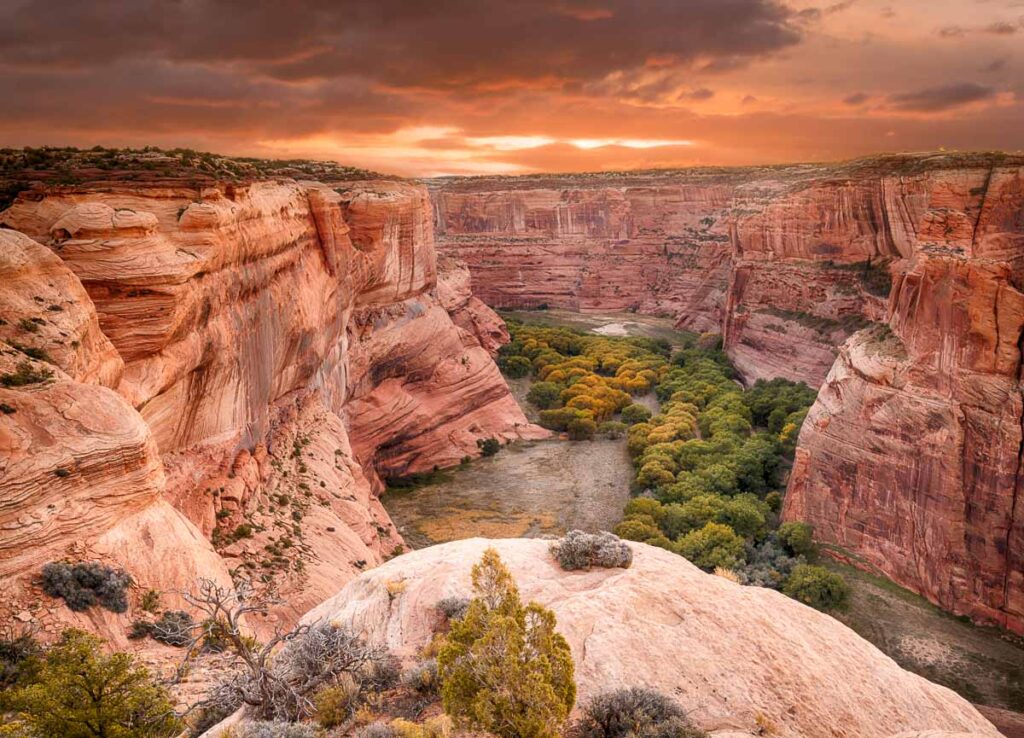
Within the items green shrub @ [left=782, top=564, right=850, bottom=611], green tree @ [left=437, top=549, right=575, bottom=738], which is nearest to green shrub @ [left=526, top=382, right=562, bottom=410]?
green shrub @ [left=782, top=564, right=850, bottom=611]

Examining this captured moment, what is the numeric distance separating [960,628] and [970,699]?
3.96 meters

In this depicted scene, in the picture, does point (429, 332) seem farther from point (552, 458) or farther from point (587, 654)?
point (587, 654)

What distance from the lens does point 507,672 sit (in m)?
8.94

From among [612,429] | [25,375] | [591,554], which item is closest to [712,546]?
[591,554]

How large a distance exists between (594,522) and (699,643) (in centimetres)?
2229

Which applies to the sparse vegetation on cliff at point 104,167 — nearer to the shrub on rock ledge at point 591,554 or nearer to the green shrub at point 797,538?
the shrub on rock ledge at point 591,554

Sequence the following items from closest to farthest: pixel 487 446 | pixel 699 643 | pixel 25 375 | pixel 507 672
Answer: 1. pixel 507 672
2. pixel 699 643
3. pixel 25 375
4. pixel 487 446

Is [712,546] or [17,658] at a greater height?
[17,658]

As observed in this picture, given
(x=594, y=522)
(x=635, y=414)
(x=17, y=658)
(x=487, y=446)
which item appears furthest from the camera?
(x=635, y=414)

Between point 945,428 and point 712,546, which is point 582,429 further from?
point 945,428

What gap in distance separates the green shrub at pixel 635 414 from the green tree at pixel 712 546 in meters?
20.4

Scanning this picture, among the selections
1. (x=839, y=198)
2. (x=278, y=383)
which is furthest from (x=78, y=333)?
(x=839, y=198)

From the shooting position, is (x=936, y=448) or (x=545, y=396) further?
(x=545, y=396)

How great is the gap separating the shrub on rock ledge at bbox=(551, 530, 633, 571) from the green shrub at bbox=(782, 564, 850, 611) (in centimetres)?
1374
